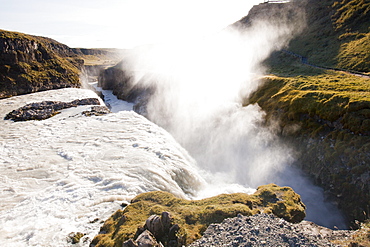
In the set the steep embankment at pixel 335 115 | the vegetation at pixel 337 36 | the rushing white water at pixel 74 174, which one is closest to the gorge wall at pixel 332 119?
the steep embankment at pixel 335 115

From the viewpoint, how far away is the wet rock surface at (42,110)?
3631 cm

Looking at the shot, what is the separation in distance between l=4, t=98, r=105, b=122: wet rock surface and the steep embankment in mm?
29549

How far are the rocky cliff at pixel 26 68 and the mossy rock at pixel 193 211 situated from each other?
2104 inches

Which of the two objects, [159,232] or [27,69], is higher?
[27,69]

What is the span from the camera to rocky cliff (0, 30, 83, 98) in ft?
167

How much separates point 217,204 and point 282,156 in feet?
55.2

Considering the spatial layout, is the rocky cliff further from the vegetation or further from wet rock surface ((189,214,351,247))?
the vegetation

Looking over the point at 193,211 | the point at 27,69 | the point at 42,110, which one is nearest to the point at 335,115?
the point at 193,211

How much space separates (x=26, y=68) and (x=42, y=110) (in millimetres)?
25230

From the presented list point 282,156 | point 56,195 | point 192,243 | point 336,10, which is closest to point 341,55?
point 336,10

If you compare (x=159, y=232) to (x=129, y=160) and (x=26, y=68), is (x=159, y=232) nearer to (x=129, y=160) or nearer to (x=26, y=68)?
(x=129, y=160)

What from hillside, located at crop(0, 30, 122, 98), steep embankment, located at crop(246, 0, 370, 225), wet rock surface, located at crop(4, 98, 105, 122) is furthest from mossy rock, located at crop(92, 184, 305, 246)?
hillside, located at crop(0, 30, 122, 98)

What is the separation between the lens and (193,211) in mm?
11156

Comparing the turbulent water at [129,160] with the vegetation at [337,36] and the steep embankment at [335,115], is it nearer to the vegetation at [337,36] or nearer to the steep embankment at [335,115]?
the steep embankment at [335,115]
